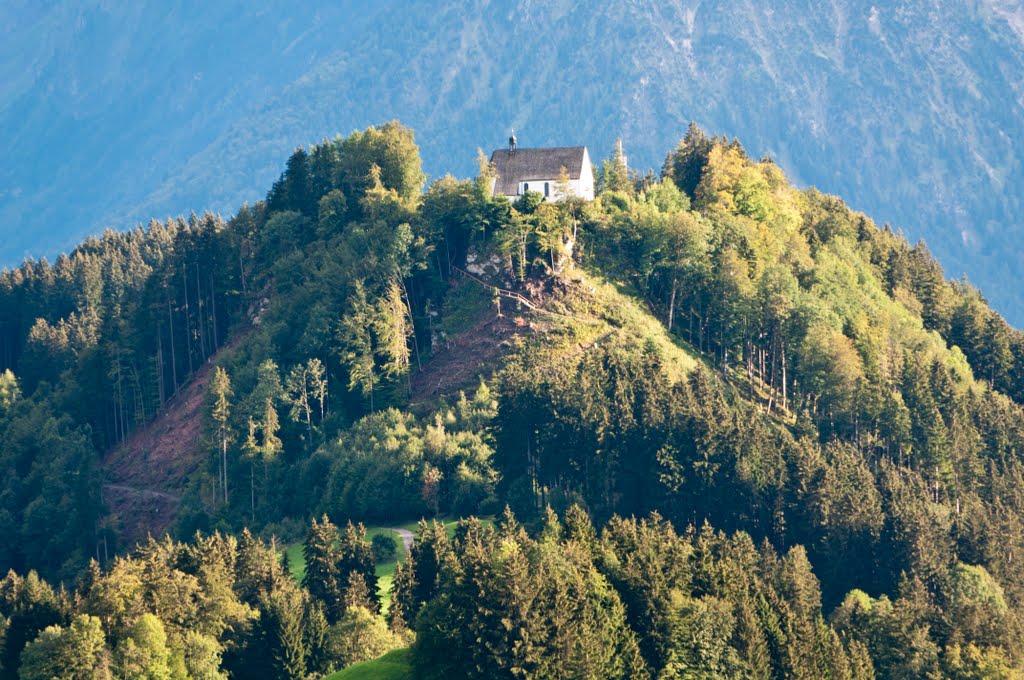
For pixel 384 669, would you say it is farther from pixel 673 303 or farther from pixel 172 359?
pixel 172 359

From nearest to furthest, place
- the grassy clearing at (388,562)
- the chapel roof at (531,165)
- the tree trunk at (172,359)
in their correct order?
the grassy clearing at (388,562) → the chapel roof at (531,165) → the tree trunk at (172,359)

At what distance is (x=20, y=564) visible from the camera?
14600cm

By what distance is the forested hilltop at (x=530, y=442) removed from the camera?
94.1 m

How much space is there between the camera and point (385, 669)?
89938mm

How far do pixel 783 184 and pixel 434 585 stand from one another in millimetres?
78197

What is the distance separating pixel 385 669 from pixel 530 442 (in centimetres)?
3574

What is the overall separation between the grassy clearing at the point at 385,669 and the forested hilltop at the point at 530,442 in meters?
2.00

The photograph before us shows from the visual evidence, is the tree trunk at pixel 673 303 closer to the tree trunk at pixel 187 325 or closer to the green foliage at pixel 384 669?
the tree trunk at pixel 187 325

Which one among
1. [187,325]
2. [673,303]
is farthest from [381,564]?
[187,325]

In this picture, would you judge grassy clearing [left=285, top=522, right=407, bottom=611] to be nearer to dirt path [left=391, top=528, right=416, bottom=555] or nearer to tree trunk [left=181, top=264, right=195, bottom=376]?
dirt path [left=391, top=528, right=416, bottom=555]

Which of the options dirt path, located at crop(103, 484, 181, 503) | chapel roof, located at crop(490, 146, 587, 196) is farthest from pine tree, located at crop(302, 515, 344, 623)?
chapel roof, located at crop(490, 146, 587, 196)

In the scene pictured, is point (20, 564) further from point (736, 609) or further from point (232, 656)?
point (736, 609)

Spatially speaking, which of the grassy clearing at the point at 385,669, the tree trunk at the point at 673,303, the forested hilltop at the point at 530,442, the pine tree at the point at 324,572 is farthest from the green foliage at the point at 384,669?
the tree trunk at the point at 673,303

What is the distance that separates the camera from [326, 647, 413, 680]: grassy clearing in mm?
88750
